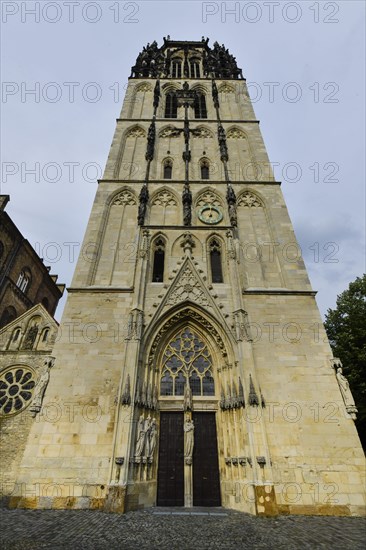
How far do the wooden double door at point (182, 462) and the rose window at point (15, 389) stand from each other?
18.4ft

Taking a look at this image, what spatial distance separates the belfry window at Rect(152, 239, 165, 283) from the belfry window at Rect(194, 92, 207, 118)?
11.4m

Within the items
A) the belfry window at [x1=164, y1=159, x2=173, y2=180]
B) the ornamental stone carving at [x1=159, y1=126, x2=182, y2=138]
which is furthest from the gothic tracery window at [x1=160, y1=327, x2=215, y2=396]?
the ornamental stone carving at [x1=159, y1=126, x2=182, y2=138]

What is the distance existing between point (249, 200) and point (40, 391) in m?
11.9

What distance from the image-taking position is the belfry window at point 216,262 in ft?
39.3

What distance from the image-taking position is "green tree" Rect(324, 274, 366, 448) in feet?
42.6

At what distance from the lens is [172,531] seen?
18.3 feet

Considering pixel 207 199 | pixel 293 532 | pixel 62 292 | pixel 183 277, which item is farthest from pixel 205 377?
pixel 62 292

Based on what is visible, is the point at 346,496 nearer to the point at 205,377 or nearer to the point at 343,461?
the point at 343,461

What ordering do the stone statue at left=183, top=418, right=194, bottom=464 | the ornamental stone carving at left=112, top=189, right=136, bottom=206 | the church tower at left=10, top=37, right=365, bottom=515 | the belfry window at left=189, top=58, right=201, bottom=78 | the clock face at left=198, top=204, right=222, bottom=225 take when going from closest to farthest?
the church tower at left=10, top=37, right=365, bottom=515 → the stone statue at left=183, top=418, right=194, bottom=464 → the clock face at left=198, top=204, right=222, bottom=225 → the ornamental stone carving at left=112, top=189, right=136, bottom=206 → the belfry window at left=189, top=58, right=201, bottom=78

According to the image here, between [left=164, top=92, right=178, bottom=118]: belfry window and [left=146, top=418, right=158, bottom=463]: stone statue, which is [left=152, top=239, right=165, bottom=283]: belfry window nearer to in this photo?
[left=146, top=418, right=158, bottom=463]: stone statue

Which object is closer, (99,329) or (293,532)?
(293,532)

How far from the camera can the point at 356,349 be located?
13.5 m

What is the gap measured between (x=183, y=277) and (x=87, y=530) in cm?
780

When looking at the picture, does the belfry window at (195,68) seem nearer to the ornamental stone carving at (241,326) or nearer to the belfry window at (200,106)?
the belfry window at (200,106)
